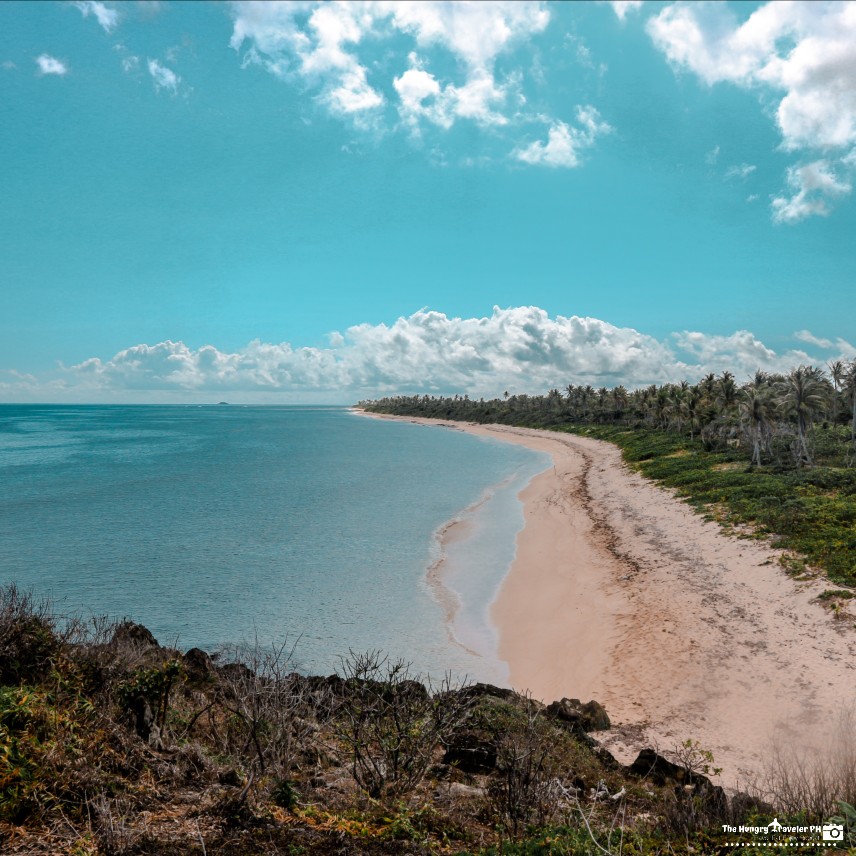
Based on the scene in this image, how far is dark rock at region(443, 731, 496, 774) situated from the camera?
10.5m

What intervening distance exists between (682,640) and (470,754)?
11871mm

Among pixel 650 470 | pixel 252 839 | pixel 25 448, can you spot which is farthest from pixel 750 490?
pixel 25 448

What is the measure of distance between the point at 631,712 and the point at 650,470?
44.3 m

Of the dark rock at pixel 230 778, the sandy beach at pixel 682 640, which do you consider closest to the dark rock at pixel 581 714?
the sandy beach at pixel 682 640

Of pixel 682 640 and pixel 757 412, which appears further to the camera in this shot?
pixel 757 412

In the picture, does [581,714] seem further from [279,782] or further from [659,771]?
[279,782]

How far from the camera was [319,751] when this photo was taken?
9445 mm

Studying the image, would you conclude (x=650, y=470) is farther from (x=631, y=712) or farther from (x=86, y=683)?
(x=86, y=683)

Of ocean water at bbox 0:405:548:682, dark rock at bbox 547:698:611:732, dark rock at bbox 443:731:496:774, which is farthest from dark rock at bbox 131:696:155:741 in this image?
ocean water at bbox 0:405:548:682

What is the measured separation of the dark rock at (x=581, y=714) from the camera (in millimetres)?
13539

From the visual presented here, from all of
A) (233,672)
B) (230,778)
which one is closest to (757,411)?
(233,672)

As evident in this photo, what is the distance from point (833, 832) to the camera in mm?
6359

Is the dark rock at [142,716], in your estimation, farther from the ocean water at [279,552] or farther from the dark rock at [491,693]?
the ocean water at [279,552]

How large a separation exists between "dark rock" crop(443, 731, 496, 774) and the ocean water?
23.9 feet
